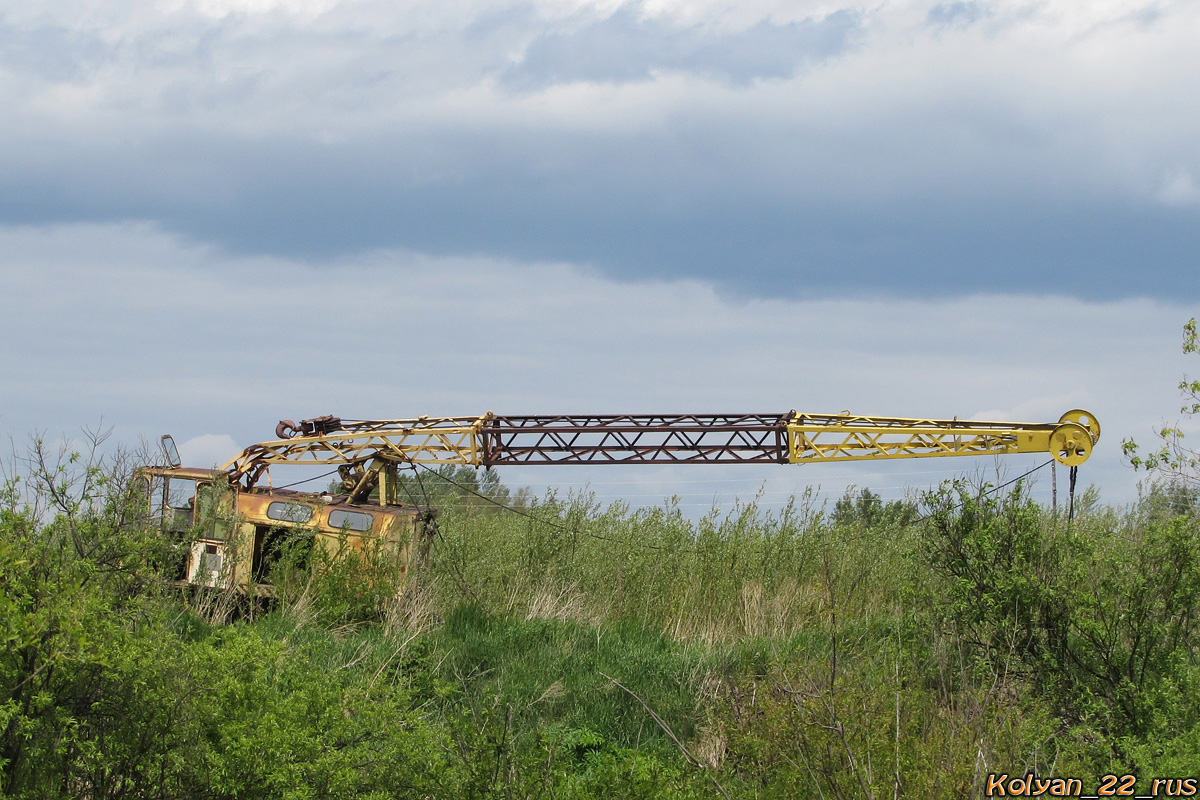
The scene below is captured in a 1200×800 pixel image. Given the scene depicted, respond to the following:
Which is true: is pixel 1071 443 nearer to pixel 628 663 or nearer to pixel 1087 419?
pixel 1087 419

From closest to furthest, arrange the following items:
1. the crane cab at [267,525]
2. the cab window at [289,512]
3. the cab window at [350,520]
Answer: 1. the crane cab at [267,525]
2. the cab window at [350,520]
3. the cab window at [289,512]

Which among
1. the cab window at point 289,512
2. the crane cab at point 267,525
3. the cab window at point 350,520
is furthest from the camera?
the cab window at point 289,512

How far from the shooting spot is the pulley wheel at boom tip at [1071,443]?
13.5 metres

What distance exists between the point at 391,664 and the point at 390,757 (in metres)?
4.00

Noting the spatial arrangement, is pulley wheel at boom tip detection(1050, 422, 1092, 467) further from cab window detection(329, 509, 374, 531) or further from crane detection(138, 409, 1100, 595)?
cab window detection(329, 509, 374, 531)

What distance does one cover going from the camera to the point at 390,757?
4930 mm

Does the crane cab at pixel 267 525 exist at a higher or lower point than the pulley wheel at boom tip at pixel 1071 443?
lower

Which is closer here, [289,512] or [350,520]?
[350,520]

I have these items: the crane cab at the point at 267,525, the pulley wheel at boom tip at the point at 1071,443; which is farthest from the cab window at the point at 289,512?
the pulley wheel at boom tip at the point at 1071,443

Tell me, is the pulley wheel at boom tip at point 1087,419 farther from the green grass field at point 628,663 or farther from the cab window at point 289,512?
the cab window at point 289,512

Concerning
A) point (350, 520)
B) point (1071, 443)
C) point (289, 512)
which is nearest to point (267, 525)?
point (289, 512)

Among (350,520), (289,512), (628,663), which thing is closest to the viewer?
(628,663)

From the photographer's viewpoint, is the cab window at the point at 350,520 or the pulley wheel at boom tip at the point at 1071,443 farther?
the pulley wheel at boom tip at the point at 1071,443

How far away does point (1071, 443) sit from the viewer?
13.5 m
